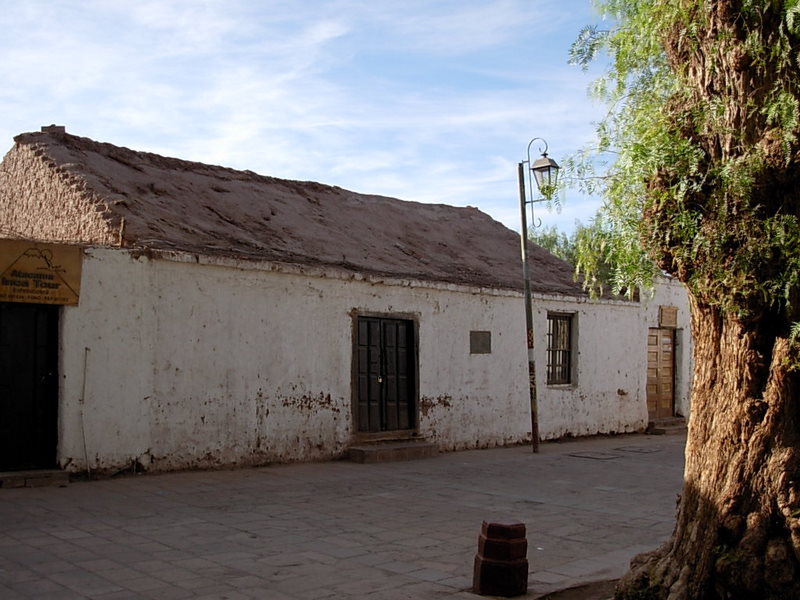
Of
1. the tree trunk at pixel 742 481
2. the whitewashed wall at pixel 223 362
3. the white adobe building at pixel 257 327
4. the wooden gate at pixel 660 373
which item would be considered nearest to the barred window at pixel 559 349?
the white adobe building at pixel 257 327

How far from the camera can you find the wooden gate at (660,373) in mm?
18344

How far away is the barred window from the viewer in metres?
16.0

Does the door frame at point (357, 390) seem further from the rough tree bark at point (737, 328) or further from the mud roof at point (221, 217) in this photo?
the rough tree bark at point (737, 328)

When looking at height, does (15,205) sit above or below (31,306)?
above

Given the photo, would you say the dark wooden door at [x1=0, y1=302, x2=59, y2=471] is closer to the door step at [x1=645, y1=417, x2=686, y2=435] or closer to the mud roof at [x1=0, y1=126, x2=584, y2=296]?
the mud roof at [x1=0, y1=126, x2=584, y2=296]

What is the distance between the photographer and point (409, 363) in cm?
1341

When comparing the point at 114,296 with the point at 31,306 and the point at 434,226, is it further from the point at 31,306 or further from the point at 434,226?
the point at 434,226

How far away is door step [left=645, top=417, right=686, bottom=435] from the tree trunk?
1349 centimetres

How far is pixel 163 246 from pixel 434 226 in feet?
28.5

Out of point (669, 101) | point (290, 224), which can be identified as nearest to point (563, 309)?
point (290, 224)

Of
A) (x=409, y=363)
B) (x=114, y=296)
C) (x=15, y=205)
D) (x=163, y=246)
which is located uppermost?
(x=15, y=205)

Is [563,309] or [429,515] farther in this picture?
[563,309]

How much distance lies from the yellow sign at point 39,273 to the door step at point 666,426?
12.7m

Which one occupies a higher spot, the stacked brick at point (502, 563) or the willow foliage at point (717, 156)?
the willow foliage at point (717, 156)
